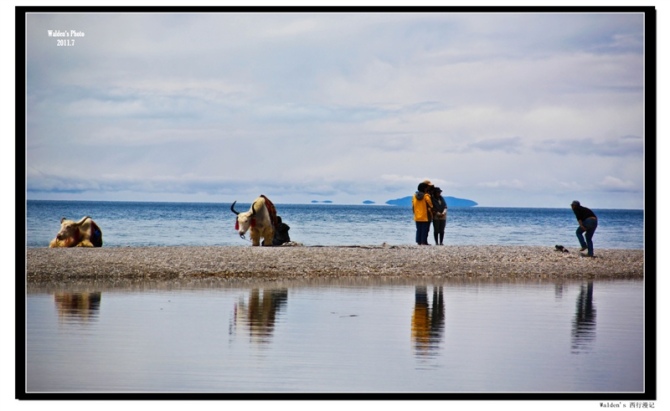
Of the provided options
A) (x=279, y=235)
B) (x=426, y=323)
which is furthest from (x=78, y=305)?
(x=279, y=235)

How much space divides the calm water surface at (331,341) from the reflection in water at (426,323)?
0.02 metres

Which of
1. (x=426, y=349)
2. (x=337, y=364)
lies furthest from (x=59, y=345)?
(x=426, y=349)

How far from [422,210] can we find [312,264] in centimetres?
496

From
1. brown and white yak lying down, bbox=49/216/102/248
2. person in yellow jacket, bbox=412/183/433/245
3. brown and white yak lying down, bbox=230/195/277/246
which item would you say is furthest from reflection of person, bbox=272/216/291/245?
brown and white yak lying down, bbox=49/216/102/248

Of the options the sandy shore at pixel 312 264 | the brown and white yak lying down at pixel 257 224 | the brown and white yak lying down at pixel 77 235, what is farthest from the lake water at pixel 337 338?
the brown and white yak lying down at pixel 77 235

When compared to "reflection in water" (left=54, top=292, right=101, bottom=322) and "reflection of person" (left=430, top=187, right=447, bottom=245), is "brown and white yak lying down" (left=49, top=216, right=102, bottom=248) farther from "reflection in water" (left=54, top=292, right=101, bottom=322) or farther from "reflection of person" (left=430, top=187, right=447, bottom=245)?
"reflection of person" (left=430, top=187, right=447, bottom=245)

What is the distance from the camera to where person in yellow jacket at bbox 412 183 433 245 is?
70.1 feet

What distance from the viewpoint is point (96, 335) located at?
10203 mm

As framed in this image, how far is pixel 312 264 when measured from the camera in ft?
56.3

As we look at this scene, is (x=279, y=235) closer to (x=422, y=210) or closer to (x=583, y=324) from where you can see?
(x=422, y=210)

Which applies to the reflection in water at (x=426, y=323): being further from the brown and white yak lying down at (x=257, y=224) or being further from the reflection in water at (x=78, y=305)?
the brown and white yak lying down at (x=257, y=224)

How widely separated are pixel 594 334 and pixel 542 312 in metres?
1.58

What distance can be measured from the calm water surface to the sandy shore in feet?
5.82

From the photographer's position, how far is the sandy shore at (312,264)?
15.9 m
